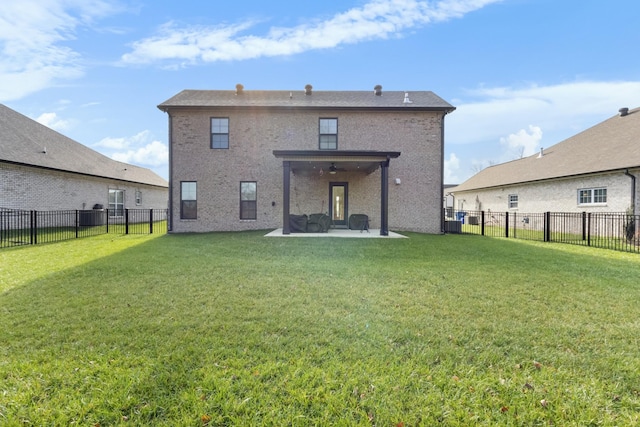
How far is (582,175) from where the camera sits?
1512 centimetres

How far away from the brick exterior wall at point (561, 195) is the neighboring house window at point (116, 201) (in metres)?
28.2

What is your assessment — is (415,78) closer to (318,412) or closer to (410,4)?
(410,4)

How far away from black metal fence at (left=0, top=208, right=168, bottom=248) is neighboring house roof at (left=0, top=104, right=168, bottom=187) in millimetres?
2576

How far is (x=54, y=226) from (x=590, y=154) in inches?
1151

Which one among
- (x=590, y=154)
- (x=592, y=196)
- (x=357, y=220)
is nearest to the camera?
(x=357, y=220)

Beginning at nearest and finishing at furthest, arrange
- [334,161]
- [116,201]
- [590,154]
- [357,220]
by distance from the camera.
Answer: [334,161] < [357,220] < [590,154] < [116,201]

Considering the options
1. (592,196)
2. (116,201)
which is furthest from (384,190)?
(116,201)

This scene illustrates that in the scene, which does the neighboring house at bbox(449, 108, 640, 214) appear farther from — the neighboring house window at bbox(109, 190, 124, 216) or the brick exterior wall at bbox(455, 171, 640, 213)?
the neighboring house window at bbox(109, 190, 124, 216)

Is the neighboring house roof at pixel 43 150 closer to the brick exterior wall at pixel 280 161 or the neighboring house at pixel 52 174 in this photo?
the neighboring house at pixel 52 174

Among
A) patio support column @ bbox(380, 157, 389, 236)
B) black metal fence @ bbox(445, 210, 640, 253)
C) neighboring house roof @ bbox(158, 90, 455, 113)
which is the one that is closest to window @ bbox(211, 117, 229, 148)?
neighboring house roof @ bbox(158, 90, 455, 113)

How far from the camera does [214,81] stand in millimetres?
18609

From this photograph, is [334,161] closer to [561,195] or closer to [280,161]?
[280,161]

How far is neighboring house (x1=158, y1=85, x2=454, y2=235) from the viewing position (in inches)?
594

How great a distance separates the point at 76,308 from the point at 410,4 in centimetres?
1074
